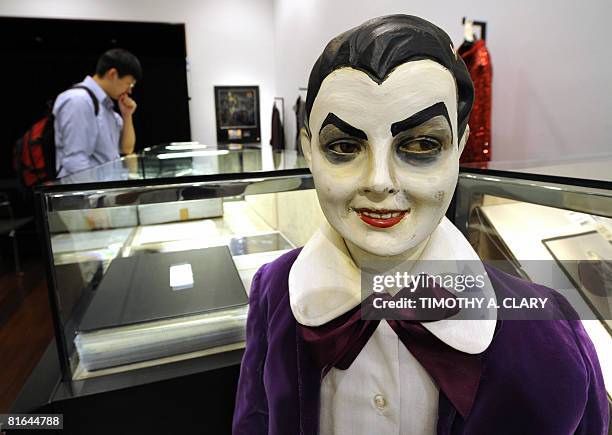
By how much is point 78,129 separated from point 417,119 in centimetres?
200

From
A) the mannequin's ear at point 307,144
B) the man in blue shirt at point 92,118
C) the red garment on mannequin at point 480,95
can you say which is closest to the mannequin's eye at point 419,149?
the mannequin's ear at point 307,144

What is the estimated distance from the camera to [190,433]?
108 centimetres

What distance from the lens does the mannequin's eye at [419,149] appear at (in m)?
0.54

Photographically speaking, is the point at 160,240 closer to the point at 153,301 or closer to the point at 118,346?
the point at 153,301

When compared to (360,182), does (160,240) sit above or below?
below

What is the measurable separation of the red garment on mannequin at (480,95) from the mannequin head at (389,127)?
4.51 ft

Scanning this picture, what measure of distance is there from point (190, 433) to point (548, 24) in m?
1.96

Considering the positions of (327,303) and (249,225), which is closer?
(327,303)

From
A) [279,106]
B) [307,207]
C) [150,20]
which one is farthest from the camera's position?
[279,106]

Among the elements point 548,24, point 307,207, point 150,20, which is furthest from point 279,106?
point 307,207

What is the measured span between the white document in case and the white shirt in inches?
24.6

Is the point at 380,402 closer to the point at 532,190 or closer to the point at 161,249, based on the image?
the point at 532,190

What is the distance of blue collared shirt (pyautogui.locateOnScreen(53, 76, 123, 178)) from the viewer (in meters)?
2.05

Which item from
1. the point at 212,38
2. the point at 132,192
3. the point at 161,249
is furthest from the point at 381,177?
the point at 212,38
